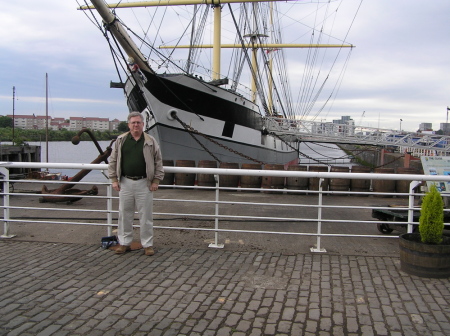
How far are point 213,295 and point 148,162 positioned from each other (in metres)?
1.84

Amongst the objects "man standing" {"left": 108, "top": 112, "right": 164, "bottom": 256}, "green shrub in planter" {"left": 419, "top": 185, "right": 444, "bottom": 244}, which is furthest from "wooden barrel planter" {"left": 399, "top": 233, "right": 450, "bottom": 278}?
"man standing" {"left": 108, "top": 112, "right": 164, "bottom": 256}

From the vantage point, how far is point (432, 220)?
13.8ft

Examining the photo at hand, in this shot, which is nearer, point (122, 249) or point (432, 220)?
point (432, 220)

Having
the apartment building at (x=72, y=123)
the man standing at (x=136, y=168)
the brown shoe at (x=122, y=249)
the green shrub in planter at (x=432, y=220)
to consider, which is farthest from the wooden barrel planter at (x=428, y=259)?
the apartment building at (x=72, y=123)

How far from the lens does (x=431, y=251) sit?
4176 millimetres

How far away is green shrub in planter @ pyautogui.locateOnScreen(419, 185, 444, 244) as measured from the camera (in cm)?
421

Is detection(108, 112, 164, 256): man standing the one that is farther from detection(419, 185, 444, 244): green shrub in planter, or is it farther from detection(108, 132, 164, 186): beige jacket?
detection(419, 185, 444, 244): green shrub in planter

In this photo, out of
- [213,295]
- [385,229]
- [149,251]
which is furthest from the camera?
[385,229]

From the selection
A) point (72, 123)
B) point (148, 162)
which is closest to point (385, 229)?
point (148, 162)

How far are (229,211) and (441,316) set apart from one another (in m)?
5.65

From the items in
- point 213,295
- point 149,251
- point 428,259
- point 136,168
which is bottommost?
point 213,295

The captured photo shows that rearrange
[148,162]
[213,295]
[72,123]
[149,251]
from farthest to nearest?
1. [72,123]
2. [149,251]
3. [148,162]
4. [213,295]

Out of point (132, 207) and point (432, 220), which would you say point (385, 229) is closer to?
point (432, 220)

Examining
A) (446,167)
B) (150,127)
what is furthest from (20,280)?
(150,127)
